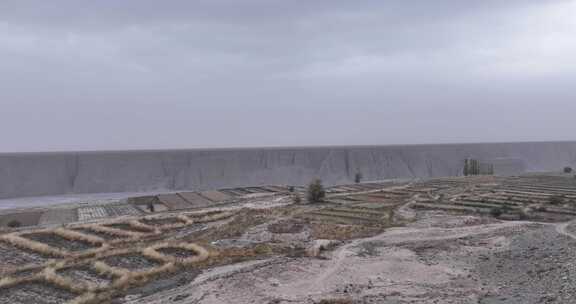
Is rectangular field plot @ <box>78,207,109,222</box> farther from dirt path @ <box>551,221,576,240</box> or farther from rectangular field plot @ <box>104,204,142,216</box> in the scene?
dirt path @ <box>551,221,576,240</box>

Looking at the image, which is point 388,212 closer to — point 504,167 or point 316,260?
point 316,260

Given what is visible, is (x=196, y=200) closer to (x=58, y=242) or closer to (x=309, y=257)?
(x=58, y=242)

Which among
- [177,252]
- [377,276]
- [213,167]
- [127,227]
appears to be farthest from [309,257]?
[213,167]

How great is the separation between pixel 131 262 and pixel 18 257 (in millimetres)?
8140

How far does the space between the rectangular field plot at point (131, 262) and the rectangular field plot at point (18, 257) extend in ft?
14.8

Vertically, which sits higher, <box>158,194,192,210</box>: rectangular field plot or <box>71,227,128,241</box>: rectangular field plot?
<box>71,227,128,241</box>: rectangular field plot

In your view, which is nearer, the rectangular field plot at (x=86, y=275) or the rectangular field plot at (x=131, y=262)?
the rectangular field plot at (x=86, y=275)

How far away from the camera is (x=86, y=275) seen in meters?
19.9

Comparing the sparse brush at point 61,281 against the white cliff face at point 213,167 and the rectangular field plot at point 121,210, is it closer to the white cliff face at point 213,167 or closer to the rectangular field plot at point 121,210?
the rectangular field plot at point 121,210

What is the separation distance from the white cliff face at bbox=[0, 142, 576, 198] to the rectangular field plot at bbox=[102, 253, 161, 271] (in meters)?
51.6

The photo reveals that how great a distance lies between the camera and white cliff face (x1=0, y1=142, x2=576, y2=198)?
6814 cm

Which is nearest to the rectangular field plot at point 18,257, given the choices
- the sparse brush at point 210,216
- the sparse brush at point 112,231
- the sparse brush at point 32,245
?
the sparse brush at point 32,245

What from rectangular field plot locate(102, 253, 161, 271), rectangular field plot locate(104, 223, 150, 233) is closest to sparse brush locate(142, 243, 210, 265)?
rectangular field plot locate(102, 253, 161, 271)

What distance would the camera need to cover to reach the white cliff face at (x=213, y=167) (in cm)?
6814
